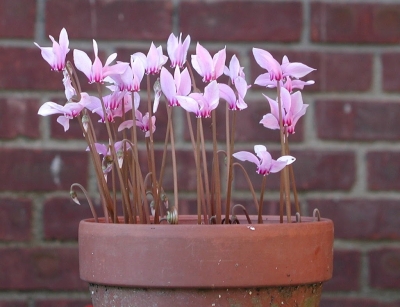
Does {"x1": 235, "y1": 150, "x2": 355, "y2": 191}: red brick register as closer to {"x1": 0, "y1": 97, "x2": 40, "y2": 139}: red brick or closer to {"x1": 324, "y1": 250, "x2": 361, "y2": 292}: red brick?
{"x1": 324, "y1": 250, "x2": 361, "y2": 292}: red brick

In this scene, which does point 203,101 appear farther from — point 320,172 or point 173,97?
point 320,172

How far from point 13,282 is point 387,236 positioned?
0.60 meters

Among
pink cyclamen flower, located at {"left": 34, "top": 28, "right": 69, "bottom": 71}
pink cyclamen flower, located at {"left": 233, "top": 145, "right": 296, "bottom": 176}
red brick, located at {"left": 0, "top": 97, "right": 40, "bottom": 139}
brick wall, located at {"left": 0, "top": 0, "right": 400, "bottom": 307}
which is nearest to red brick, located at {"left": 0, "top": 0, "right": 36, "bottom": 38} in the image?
brick wall, located at {"left": 0, "top": 0, "right": 400, "bottom": 307}

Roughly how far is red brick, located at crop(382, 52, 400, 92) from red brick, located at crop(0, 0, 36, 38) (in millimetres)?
576

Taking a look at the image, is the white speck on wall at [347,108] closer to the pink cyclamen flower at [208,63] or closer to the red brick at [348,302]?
the red brick at [348,302]

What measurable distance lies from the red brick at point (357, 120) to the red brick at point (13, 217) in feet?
1.59

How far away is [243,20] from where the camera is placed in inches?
43.0

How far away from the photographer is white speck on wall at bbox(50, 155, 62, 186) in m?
1.07

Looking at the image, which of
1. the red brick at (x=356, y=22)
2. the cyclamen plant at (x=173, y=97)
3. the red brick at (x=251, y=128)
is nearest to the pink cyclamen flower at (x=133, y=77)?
the cyclamen plant at (x=173, y=97)

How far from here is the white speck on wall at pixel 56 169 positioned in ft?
3.51

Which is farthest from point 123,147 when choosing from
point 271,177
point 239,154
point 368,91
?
point 368,91

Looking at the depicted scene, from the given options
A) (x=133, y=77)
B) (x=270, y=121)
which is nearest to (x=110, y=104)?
(x=133, y=77)

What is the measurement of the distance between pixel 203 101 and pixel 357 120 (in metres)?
0.52

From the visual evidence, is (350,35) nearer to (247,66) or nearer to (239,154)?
(247,66)
